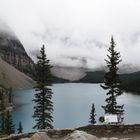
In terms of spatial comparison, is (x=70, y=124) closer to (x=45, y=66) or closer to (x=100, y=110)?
(x=100, y=110)

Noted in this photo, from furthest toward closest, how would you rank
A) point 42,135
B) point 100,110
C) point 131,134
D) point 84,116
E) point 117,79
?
point 100,110
point 84,116
point 117,79
point 131,134
point 42,135

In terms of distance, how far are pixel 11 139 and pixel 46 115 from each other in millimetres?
34339

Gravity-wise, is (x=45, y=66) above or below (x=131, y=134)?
above

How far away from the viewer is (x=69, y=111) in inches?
7475

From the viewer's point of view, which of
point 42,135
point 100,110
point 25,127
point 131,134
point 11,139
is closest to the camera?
point 42,135

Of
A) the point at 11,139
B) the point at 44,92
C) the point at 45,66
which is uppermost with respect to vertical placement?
the point at 45,66

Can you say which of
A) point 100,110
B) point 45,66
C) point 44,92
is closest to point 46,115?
point 44,92

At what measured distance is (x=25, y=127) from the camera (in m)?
145

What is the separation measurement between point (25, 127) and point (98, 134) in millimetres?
120811

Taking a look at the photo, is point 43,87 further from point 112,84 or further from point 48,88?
point 112,84

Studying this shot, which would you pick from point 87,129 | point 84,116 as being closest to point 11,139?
point 87,129

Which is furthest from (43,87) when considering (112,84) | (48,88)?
(112,84)

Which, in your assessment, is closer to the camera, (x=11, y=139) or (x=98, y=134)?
(x=11, y=139)

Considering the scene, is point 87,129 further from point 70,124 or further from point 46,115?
point 70,124
